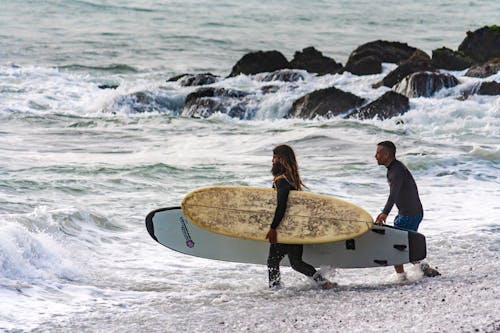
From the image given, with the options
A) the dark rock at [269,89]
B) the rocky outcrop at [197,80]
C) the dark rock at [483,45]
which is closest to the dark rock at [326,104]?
the dark rock at [269,89]

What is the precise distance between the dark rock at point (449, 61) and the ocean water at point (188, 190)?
4.91 feet

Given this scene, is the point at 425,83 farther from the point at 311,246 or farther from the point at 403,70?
the point at 311,246

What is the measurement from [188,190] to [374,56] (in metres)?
17.4

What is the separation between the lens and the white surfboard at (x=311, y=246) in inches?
305

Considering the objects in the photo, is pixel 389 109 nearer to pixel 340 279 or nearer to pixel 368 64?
pixel 368 64

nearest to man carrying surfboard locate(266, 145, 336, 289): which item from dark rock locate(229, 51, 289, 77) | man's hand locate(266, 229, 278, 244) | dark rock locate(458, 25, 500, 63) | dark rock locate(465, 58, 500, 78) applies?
man's hand locate(266, 229, 278, 244)

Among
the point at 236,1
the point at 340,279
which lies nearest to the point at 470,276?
the point at 340,279

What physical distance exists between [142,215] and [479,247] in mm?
4245

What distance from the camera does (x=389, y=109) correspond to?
21.4m

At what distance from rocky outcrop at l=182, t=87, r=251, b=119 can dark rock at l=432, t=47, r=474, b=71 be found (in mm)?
6935

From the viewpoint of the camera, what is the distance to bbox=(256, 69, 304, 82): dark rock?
2757cm

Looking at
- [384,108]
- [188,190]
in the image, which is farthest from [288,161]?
[384,108]

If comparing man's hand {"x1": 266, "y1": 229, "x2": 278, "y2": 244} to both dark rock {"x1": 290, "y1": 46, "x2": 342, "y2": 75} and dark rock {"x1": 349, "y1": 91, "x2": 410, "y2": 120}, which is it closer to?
dark rock {"x1": 349, "y1": 91, "x2": 410, "y2": 120}

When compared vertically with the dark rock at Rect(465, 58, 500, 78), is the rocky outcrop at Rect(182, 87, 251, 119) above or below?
below
